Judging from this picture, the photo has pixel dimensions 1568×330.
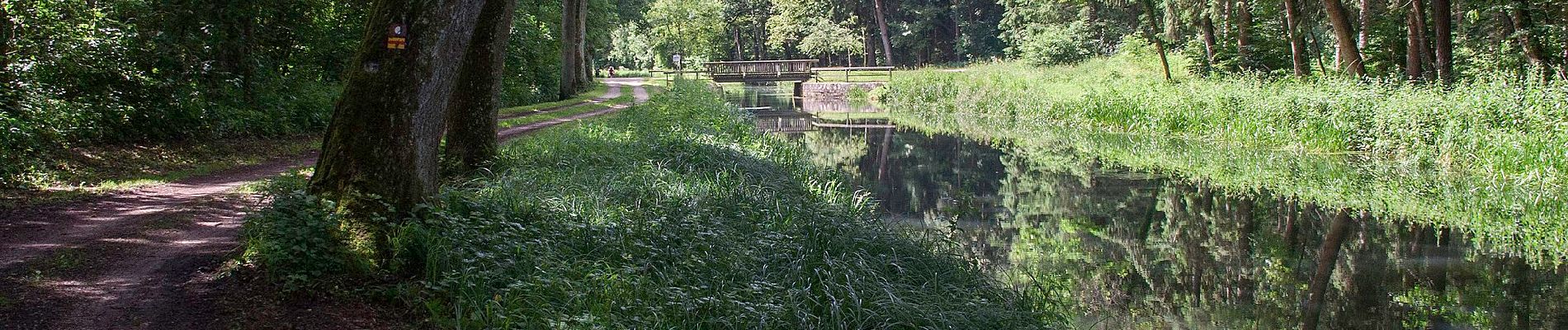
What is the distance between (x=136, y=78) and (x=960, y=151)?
13.5 meters

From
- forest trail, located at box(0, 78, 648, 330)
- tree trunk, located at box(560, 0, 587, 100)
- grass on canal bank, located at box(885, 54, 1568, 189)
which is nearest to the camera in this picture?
forest trail, located at box(0, 78, 648, 330)

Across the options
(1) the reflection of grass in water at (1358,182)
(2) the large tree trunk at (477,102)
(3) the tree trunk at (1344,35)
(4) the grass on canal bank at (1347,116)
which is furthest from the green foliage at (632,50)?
(2) the large tree trunk at (477,102)

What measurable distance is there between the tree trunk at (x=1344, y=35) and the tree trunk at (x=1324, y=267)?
8539 millimetres

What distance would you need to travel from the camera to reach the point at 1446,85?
59.5 ft

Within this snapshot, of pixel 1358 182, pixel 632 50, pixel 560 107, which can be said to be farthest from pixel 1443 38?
pixel 632 50

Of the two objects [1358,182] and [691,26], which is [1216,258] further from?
[691,26]

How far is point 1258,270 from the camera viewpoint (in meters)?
9.84

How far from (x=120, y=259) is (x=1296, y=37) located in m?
21.9

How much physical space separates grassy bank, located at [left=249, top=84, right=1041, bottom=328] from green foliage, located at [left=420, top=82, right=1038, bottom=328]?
15 mm

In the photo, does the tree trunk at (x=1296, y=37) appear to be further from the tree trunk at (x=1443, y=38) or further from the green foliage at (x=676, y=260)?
the green foliage at (x=676, y=260)

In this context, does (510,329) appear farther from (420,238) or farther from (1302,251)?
(1302,251)

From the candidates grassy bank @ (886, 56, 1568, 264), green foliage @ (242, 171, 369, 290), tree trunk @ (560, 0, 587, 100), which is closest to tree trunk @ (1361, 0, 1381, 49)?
grassy bank @ (886, 56, 1568, 264)

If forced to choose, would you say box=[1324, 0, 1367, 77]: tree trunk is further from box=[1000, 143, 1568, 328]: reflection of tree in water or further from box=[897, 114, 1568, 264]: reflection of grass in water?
box=[1000, 143, 1568, 328]: reflection of tree in water

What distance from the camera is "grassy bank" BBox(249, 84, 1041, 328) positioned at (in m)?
6.30
